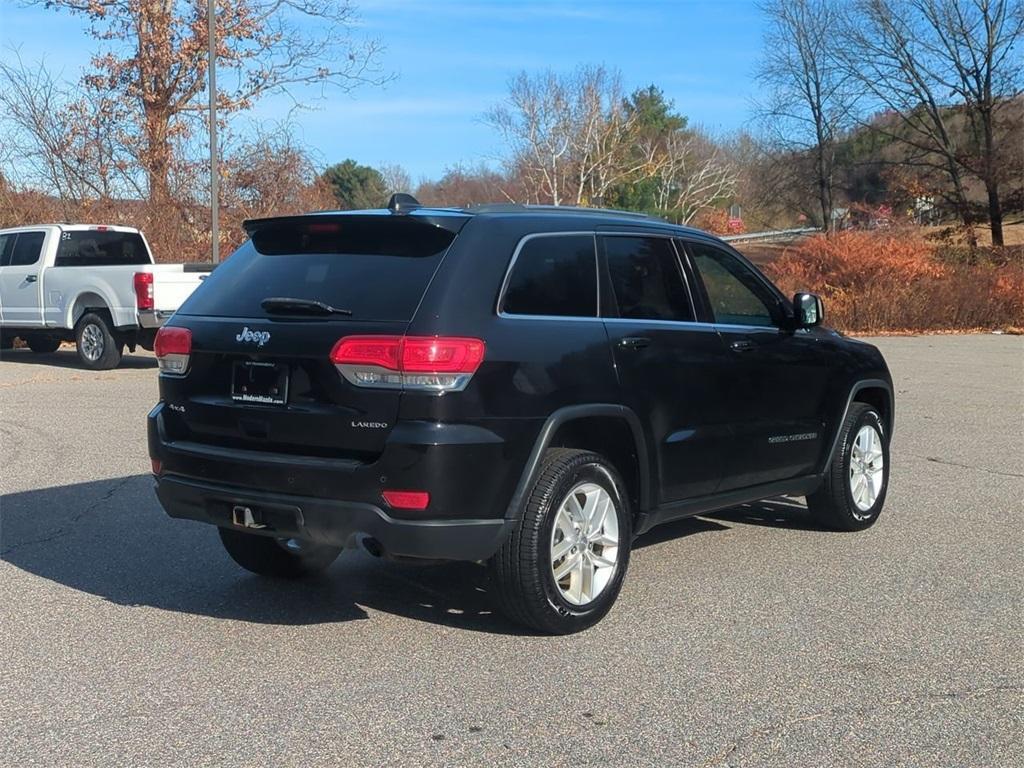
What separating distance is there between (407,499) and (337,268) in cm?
114

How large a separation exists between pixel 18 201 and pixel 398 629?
2215 cm

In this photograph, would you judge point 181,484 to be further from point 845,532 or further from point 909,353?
point 909,353

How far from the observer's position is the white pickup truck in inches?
631

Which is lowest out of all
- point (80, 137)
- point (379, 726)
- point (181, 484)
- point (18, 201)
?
point (379, 726)

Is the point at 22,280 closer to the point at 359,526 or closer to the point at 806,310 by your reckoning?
the point at 806,310

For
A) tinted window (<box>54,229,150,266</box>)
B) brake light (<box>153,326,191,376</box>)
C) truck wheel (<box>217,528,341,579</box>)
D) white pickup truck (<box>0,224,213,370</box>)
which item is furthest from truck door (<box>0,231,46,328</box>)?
brake light (<box>153,326,191,376</box>)

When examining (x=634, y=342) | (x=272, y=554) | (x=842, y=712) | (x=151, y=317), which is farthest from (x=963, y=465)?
(x=151, y=317)

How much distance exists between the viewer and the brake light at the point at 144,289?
15859 mm

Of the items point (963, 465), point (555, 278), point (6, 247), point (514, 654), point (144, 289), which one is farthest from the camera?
point (6, 247)

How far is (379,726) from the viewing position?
A: 4.08 metres

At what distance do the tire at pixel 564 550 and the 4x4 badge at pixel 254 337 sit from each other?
4.22 feet

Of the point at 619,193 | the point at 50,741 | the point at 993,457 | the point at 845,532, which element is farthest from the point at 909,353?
the point at 619,193

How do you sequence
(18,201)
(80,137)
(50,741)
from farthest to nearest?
1. (80,137)
2. (18,201)
3. (50,741)

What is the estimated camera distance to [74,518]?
7.34 metres
